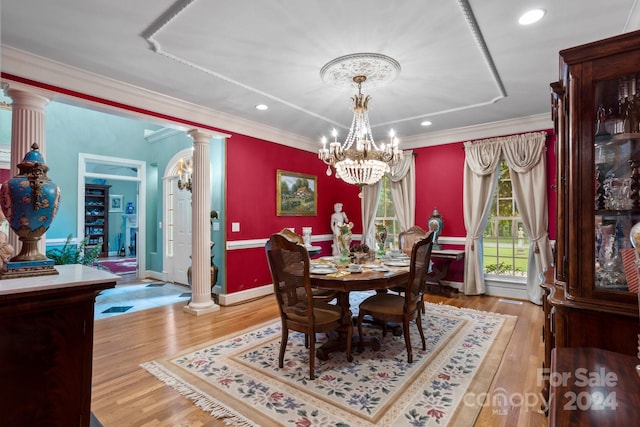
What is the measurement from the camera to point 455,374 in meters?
2.42

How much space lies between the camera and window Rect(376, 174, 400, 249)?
601cm

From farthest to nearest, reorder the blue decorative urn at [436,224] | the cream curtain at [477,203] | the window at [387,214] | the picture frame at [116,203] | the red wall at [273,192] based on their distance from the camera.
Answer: the picture frame at [116,203]
the window at [387,214]
the blue decorative urn at [436,224]
the cream curtain at [477,203]
the red wall at [273,192]

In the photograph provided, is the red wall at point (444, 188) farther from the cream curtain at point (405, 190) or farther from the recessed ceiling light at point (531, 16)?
the recessed ceiling light at point (531, 16)

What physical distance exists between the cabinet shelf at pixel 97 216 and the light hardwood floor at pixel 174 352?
7.13 meters

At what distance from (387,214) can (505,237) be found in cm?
204

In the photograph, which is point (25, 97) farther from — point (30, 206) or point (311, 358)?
point (311, 358)

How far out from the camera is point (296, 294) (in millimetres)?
2488

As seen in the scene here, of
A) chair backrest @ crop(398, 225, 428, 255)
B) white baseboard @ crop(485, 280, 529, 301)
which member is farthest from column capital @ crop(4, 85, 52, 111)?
white baseboard @ crop(485, 280, 529, 301)

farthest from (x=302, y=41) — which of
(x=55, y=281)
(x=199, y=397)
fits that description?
(x=199, y=397)

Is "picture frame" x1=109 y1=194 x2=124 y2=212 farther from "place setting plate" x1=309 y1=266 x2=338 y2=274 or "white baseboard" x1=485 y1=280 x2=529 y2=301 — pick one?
"white baseboard" x1=485 y1=280 x2=529 y2=301

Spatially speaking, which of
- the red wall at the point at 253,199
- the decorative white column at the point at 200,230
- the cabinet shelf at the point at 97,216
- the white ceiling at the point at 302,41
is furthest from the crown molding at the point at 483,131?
the cabinet shelf at the point at 97,216

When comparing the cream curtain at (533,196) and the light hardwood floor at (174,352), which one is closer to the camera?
the light hardwood floor at (174,352)

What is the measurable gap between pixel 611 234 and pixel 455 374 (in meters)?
1.61

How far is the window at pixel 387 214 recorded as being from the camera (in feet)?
19.7
